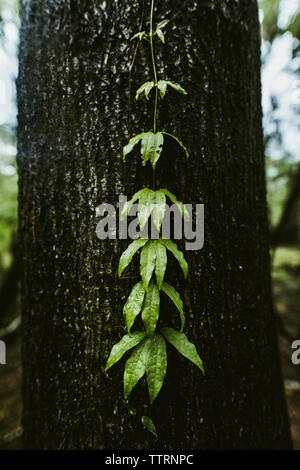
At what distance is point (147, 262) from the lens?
38.4 inches

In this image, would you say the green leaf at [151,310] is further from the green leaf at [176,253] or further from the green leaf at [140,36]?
the green leaf at [140,36]

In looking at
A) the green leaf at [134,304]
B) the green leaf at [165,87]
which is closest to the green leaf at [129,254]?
the green leaf at [134,304]

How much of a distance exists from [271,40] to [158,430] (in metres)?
5.42

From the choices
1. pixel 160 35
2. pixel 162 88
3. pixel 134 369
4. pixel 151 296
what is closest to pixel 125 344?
pixel 134 369

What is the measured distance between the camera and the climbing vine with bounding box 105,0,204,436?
0.96 m

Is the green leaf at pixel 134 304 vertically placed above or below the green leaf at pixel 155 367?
above

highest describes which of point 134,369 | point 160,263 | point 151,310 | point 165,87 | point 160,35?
point 160,35

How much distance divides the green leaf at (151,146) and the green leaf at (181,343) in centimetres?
68

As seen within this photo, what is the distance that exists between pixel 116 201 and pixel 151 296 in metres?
0.44

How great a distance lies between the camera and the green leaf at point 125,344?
→ 1.00 metres

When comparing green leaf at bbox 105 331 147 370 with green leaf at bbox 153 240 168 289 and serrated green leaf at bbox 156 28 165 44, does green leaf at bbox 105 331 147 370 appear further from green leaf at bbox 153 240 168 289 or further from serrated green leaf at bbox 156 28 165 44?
serrated green leaf at bbox 156 28 165 44

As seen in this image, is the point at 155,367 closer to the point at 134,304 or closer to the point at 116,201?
the point at 134,304

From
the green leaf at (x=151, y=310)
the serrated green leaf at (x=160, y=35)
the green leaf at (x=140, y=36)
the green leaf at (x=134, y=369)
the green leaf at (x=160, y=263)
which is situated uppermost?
the green leaf at (x=140, y=36)

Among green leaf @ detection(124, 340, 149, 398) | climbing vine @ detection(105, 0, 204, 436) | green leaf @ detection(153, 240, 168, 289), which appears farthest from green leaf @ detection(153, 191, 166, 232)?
green leaf @ detection(124, 340, 149, 398)
